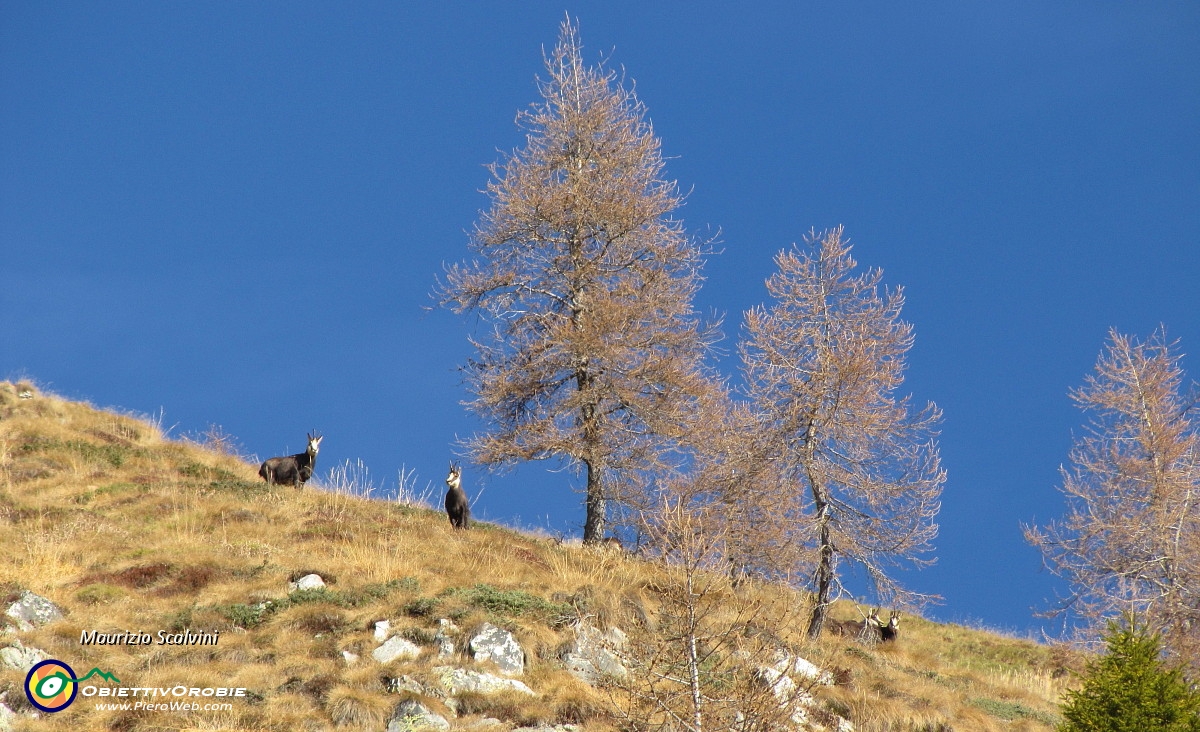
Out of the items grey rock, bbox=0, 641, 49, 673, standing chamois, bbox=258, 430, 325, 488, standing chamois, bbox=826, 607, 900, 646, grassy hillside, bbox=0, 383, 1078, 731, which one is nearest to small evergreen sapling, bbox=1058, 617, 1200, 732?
grassy hillside, bbox=0, 383, 1078, 731

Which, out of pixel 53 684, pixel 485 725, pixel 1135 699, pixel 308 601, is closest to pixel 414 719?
pixel 485 725

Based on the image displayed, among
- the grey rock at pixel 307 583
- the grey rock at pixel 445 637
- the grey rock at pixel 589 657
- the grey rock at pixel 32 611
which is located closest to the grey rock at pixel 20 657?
the grey rock at pixel 32 611

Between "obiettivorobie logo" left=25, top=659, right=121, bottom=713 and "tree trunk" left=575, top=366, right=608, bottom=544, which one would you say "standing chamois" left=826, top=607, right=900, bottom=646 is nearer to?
"tree trunk" left=575, top=366, right=608, bottom=544

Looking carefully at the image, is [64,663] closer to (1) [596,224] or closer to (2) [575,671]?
(2) [575,671]

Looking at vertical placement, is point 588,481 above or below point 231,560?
above

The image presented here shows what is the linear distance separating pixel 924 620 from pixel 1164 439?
11.0 m

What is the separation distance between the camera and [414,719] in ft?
39.7

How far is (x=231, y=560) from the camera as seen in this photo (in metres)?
17.7

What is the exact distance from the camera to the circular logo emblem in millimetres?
12391

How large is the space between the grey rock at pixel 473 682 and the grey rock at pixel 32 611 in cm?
596

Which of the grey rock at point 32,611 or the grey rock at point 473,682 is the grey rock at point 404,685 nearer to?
the grey rock at point 473,682

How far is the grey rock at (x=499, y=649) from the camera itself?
44.9ft

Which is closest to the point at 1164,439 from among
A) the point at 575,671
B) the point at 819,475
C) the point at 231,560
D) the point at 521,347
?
the point at 819,475

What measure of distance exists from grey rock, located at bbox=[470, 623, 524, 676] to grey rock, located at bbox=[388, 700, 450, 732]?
4.91 ft
